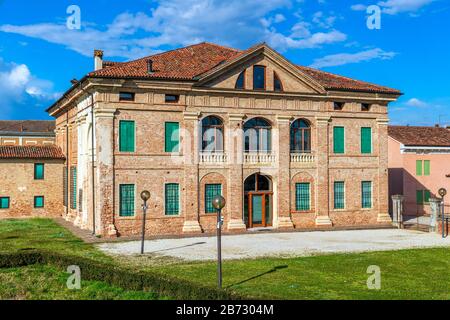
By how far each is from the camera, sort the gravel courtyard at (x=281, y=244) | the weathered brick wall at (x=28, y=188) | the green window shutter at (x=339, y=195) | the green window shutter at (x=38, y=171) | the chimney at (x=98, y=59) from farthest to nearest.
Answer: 1. the green window shutter at (x=38, y=171)
2. the weathered brick wall at (x=28, y=188)
3. the green window shutter at (x=339, y=195)
4. the chimney at (x=98, y=59)
5. the gravel courtyard at (x=281, y=244)

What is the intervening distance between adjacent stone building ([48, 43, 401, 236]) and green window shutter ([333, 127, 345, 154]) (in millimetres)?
72

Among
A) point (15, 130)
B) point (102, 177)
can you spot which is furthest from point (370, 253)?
point (15, 130)

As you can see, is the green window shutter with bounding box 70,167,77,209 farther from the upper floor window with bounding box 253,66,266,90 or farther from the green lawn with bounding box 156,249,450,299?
the green lawn with bounding box 156,249,450,299

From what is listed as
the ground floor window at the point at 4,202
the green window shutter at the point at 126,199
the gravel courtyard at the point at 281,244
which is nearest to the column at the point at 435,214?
the gravel courtyard at the point at 281,244

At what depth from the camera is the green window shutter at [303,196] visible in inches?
1185

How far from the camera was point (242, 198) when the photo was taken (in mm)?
28719

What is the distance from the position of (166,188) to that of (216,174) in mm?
2848

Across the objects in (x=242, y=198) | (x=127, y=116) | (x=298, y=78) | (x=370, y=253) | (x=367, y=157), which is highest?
(x=298, y=78)

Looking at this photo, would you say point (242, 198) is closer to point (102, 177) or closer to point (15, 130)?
point (102, 177)

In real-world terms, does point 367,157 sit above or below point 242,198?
above

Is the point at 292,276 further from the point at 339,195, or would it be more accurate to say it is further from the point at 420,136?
the point at 420,136

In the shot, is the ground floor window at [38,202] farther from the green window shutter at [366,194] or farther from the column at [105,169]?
the green window shutter at [366,194]

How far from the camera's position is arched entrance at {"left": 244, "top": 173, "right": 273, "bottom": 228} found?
2931 centimetres

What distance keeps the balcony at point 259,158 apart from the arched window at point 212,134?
5.22ft
